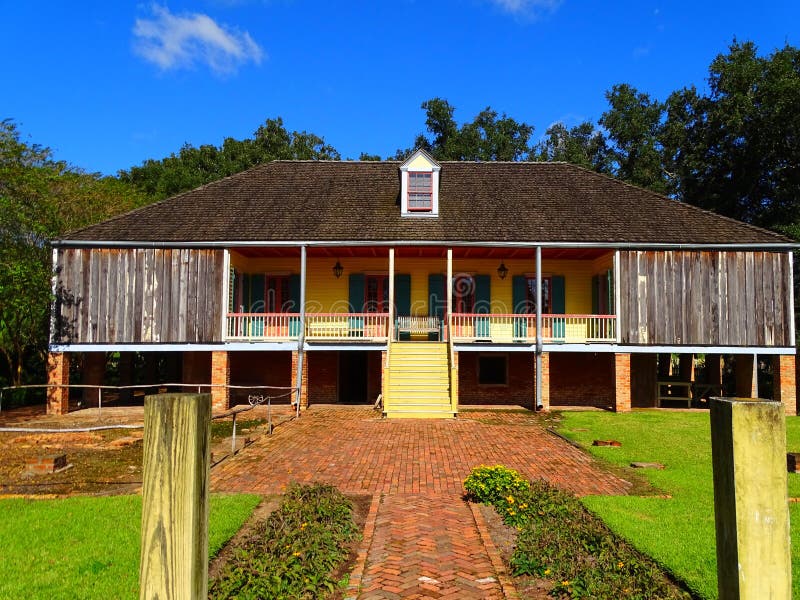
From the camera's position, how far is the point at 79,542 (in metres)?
6.11

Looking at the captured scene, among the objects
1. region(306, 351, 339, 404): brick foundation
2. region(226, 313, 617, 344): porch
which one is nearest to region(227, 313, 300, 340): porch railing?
region(226, 313, 617, 344): porch

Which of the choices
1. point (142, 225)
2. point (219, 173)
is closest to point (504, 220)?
point (142, 225)

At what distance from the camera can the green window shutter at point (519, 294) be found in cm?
2140

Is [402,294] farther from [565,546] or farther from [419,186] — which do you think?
[565,546]

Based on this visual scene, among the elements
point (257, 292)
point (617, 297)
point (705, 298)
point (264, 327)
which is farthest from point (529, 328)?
point (257, 292)

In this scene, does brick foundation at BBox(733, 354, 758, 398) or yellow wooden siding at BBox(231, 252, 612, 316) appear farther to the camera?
yellow wooden siding at BBox(231, 252, 612, 316)

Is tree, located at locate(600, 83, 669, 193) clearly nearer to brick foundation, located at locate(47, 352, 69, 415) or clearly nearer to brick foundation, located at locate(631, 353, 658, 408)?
brick foundation, located at locate(631, 353, 658, 408)

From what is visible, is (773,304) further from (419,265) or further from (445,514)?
(445,514)

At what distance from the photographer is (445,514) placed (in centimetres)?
721

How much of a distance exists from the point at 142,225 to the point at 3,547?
15.5 m

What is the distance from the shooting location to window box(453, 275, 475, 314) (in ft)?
70.9

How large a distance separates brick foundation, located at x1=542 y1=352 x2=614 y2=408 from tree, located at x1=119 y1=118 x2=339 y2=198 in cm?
3226

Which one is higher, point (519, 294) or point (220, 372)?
point (519, 294)

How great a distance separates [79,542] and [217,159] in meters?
43.3
